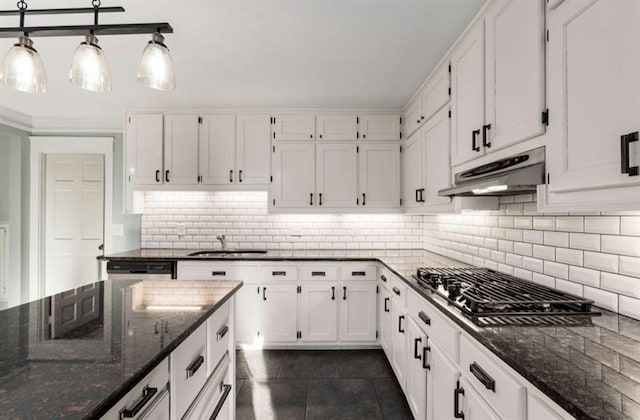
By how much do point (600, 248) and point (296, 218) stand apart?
2.83 meters

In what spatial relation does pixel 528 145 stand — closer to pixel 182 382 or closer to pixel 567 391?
pixel 567 391

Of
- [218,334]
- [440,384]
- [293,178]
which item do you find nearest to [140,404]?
[218,334]

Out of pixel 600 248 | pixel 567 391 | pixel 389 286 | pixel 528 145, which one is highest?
pixel 528 145

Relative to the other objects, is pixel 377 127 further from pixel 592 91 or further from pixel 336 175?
pixel 592 91

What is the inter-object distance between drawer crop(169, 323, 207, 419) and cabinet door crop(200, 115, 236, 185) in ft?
7.82

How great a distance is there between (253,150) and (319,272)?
149 centimetres

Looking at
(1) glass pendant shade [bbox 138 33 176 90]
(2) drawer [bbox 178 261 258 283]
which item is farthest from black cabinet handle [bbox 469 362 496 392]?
(2) drawer [bbox 178 261 258 283]

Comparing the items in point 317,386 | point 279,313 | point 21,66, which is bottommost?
point 317,386

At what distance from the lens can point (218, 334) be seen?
1.63 metres

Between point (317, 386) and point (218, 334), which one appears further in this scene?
point (317, 386)

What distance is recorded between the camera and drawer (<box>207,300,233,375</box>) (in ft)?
4.99

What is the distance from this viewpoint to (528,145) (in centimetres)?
143

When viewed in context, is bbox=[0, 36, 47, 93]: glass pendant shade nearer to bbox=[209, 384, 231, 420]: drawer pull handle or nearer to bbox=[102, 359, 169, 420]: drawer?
bbox=[102, 359, 169, 420]: drawer

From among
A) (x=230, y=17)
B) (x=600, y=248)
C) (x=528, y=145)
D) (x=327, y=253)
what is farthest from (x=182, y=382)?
(x=327, y=253)
